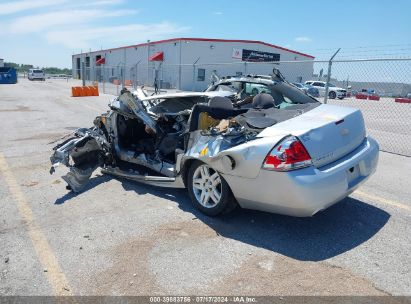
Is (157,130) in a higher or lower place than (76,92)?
higher

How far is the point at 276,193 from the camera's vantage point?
340 centimetres

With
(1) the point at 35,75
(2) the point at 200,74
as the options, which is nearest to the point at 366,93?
(2) the point at 200,74

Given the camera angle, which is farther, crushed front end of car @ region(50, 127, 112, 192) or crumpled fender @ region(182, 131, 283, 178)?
crushed front end of car @ region(50, 127, 112, 192)

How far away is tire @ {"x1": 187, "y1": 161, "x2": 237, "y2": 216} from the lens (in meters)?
3.89

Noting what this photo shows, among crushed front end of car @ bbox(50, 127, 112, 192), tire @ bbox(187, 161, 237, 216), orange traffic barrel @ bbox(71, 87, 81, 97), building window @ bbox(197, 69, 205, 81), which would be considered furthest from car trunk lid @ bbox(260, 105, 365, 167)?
building window @ bbox(197, 69, 205, 81)

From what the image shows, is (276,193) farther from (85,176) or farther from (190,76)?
(190,76)

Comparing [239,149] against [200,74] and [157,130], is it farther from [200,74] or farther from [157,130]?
[200,74]

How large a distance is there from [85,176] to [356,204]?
358cm

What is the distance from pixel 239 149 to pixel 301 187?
2.30 ft

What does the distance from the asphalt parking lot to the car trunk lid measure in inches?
32.8

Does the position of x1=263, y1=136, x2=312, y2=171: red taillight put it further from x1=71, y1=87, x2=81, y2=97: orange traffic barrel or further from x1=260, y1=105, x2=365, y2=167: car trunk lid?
x1=71, y1=87, x2=81, y2=97: orange traffic barrel

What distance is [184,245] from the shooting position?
3537mm

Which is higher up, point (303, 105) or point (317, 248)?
point (303, 105)

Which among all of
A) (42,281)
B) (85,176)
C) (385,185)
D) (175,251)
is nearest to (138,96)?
(85,176)
